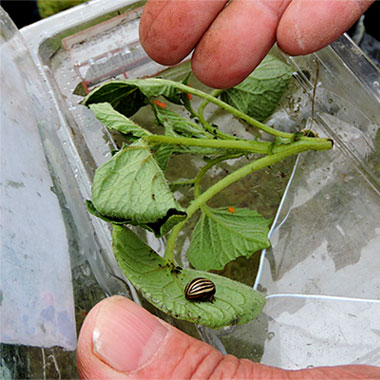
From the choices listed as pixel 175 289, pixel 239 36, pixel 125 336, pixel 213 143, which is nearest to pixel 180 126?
pixel 213 143

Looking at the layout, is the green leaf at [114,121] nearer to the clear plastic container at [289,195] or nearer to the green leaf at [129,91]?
the green leaf at [129,91]

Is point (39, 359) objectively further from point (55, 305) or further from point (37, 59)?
point (37, 59)

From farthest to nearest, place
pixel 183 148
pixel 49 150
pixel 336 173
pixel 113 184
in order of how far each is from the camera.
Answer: pixel 336 173, pixel 49 150, pixel 183 148, pixel 113 184

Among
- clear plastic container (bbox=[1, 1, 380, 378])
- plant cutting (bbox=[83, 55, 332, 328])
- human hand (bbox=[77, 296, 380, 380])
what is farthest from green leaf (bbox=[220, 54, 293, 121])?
human hand (bbox=[77, 296, 380, 380])

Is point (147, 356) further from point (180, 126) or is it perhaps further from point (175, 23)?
point (175, 23)

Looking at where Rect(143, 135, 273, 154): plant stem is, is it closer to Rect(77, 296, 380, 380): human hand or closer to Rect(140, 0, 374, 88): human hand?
Rect(140, 0, 374, 88): human hand

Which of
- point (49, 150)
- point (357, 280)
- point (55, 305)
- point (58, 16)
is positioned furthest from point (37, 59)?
point (357, 280)
